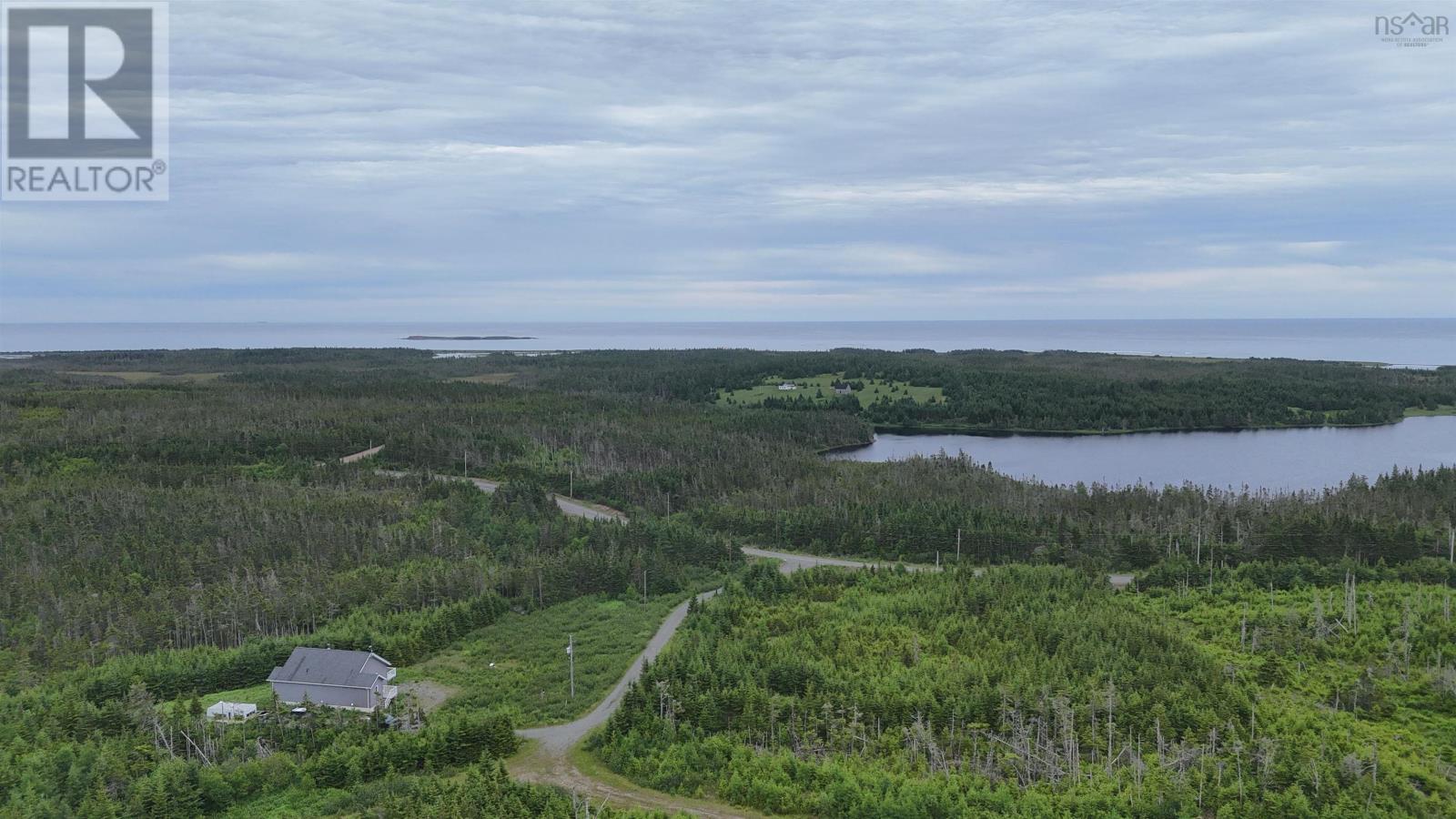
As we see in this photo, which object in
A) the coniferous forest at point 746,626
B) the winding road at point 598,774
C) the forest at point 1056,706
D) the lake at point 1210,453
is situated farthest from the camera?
the lake at point 1210,453

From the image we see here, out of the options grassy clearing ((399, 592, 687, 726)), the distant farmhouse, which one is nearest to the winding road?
grassy clearing ((399, 592, 687, 726))

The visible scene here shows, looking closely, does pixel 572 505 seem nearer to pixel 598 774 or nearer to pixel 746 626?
pixel 746 626

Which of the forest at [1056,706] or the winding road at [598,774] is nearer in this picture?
the forest at [1056,706]

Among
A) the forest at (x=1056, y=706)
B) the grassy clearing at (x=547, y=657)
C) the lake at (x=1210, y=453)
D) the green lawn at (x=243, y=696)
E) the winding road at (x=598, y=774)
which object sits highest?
the lake at (x=1210, y=453)

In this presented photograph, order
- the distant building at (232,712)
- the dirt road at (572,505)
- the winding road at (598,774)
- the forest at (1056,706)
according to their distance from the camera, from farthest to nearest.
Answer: the dirt road at (572,505), the distant building at (232,712), the winding road at (598,774), the forest at (1056,706)

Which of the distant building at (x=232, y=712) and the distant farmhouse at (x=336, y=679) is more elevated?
the distant farmhouse at (x=336, y=679)

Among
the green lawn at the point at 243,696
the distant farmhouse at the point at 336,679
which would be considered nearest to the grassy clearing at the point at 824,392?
the green lawn at the point at 243,696

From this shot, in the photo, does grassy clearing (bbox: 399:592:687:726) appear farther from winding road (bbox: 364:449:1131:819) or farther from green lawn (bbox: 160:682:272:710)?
green lawn (bbox: 160:682:272:710)

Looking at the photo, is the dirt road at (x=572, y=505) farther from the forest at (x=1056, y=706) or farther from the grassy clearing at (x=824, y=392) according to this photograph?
the grassy clearing at (x=824, y=392)
